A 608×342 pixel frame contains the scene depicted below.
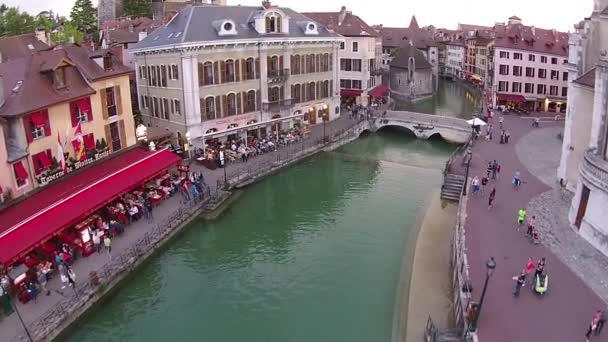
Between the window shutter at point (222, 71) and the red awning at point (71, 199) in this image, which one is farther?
the window shutter at point (222, 71)

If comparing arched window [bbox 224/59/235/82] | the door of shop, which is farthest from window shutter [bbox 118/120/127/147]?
the door of shop

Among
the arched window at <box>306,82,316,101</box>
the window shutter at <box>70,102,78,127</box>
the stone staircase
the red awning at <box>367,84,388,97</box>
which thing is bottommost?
the stone staircase

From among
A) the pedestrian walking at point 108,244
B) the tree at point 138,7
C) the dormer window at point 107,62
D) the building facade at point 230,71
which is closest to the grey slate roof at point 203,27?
the building facade at point 230,71

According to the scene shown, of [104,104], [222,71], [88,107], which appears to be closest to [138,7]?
[222,71]

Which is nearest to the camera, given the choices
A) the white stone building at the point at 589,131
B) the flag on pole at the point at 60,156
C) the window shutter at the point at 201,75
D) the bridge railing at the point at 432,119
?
the white stone building at the point at 589,131

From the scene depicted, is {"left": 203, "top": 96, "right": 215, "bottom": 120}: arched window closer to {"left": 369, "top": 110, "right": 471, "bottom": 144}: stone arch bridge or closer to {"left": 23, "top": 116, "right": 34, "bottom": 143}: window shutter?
{"left": 23, "top": 116, "right": 34, "bottom": 143}: window shutter

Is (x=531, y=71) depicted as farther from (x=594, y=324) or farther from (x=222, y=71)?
(x=594, y=324)

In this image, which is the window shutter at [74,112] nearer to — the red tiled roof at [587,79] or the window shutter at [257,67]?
the window shutter at [257,67]
